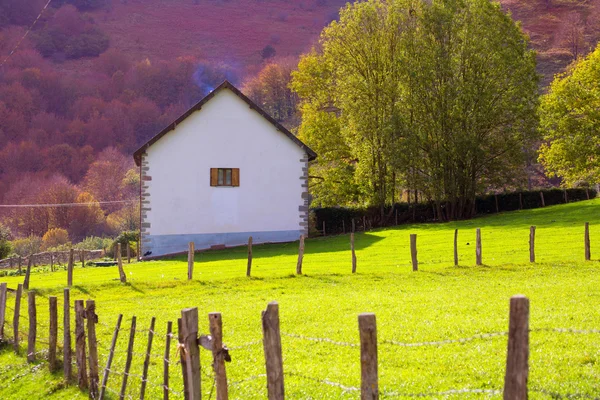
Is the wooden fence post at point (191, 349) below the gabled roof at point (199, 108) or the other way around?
below

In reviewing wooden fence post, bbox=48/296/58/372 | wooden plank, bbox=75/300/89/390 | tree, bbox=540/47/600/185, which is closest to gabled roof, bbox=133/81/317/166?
tree, bbox=540/47/600/185

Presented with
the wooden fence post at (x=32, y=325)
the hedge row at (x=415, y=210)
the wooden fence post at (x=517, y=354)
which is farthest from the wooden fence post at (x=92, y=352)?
the hedge row at (x=415, y=210)

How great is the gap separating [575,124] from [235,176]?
1033 inches

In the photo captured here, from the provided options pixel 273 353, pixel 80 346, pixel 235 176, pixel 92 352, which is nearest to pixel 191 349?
pixel 273 353

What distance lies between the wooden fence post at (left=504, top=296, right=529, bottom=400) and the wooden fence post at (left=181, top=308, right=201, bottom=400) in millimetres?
3386

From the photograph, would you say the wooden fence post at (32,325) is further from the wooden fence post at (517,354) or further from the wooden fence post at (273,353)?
the wooden fence post at (517,354)

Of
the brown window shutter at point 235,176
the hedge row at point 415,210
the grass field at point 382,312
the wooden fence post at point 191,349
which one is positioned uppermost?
the brown window shutter at point 235,176

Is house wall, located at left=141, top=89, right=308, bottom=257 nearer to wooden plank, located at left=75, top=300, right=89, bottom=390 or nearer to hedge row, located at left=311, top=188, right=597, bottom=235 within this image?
hedge row, located at left=311, top=188, right=597, bottom=235

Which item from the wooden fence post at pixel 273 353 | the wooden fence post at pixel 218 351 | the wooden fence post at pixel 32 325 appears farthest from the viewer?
the wooden fence post at pixel 32 325

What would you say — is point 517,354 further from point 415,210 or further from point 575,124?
point 575,124

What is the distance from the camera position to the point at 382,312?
617 inches

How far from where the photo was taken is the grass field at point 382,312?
9961mm

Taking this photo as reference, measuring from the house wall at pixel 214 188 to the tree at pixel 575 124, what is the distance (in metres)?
21.5

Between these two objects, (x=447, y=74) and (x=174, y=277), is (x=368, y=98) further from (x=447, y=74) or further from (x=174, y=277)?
(x=174, y=277)
